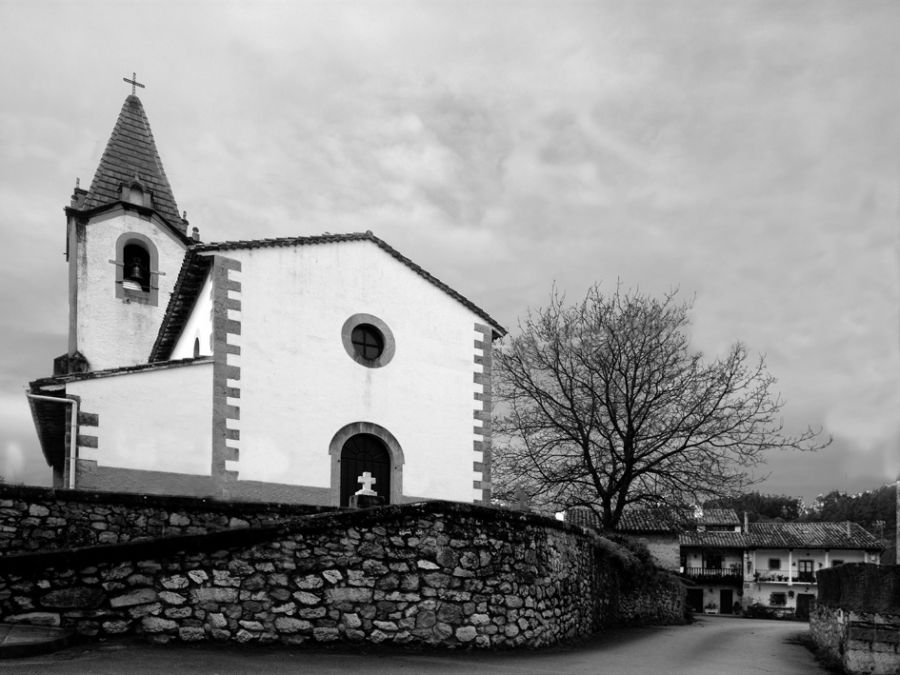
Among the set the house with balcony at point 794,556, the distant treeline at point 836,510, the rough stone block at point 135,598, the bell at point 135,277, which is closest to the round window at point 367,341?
the rough stone block at point 135,598

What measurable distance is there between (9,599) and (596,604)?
10.9m

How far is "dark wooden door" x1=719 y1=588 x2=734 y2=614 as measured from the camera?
182ft

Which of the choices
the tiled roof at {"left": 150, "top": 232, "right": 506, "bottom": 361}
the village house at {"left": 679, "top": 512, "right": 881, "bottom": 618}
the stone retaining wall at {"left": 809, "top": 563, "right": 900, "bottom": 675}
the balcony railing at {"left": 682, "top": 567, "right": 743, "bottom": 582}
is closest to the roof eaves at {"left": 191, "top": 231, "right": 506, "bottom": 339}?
the tiled roof at {"left": 150, "top": 232, "right": 506, "bottom": 361}

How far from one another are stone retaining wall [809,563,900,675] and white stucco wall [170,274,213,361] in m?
11.5

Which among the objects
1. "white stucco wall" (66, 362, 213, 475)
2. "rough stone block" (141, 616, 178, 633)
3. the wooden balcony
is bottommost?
the wooden balcony

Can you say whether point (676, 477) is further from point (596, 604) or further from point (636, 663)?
point (636, 663)

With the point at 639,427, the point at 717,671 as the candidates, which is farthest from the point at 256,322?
the point at 639,427

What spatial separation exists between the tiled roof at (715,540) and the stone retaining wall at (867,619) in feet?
158

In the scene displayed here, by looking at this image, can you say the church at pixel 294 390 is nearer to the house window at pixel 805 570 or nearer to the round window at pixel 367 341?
the round window at pixel 367 341

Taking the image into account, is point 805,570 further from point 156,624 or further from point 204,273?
point 156,624

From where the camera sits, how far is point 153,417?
13.1 m

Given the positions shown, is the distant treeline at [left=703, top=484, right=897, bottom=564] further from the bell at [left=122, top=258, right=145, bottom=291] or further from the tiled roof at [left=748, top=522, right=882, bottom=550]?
the bell at [left=122, top=258, right=145, bottom=291]

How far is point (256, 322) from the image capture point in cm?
1459

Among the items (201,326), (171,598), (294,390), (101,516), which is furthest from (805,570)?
(171,598)
